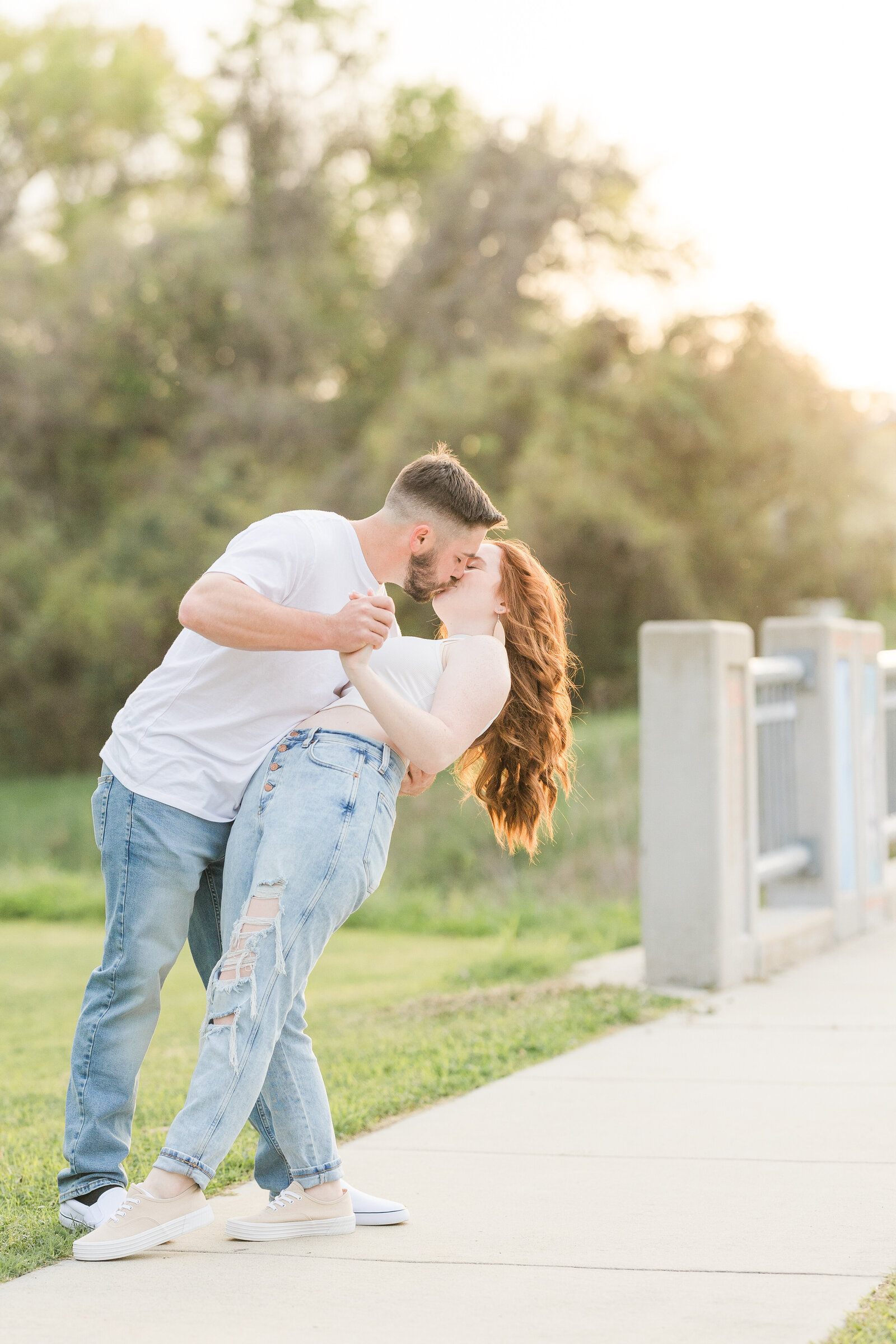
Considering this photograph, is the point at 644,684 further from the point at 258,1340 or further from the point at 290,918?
the point at 258,1340

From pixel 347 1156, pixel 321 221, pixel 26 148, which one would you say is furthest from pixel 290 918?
pixel 26 148

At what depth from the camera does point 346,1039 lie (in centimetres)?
628

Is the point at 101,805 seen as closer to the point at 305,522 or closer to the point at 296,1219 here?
the point at 305,522

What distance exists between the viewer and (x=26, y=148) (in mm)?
39938

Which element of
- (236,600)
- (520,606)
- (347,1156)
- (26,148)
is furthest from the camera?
(26,148)

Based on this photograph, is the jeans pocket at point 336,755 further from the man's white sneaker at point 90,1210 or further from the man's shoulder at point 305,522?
the man's white sneaker at point 90,1210

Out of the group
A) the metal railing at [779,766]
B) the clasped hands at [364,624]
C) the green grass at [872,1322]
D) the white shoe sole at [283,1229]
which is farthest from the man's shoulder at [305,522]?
the metal railing at [779,766]

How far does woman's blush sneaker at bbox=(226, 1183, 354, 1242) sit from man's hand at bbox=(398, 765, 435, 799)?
Result: 96cm

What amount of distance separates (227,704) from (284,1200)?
46.4 inches

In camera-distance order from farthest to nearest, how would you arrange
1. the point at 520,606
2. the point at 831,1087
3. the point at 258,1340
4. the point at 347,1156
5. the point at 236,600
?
the point at 831,1087
the point at 347,1156
the point at 520,606
the point at 236,600
the point at 258,1340

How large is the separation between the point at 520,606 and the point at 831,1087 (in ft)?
7.42

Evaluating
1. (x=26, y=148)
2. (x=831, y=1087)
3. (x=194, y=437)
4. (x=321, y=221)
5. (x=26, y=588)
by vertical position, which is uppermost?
(x=26, y=148)

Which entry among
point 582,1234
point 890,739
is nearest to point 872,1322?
point 582,1234

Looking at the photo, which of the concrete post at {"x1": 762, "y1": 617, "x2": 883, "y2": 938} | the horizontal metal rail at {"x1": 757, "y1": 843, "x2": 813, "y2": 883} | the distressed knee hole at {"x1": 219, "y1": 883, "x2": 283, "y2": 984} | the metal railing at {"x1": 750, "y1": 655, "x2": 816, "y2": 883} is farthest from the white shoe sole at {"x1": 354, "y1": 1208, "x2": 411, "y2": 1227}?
the concrete post at {"x1": 762, "y1": 617, "x2": 883, "y2": 938}
